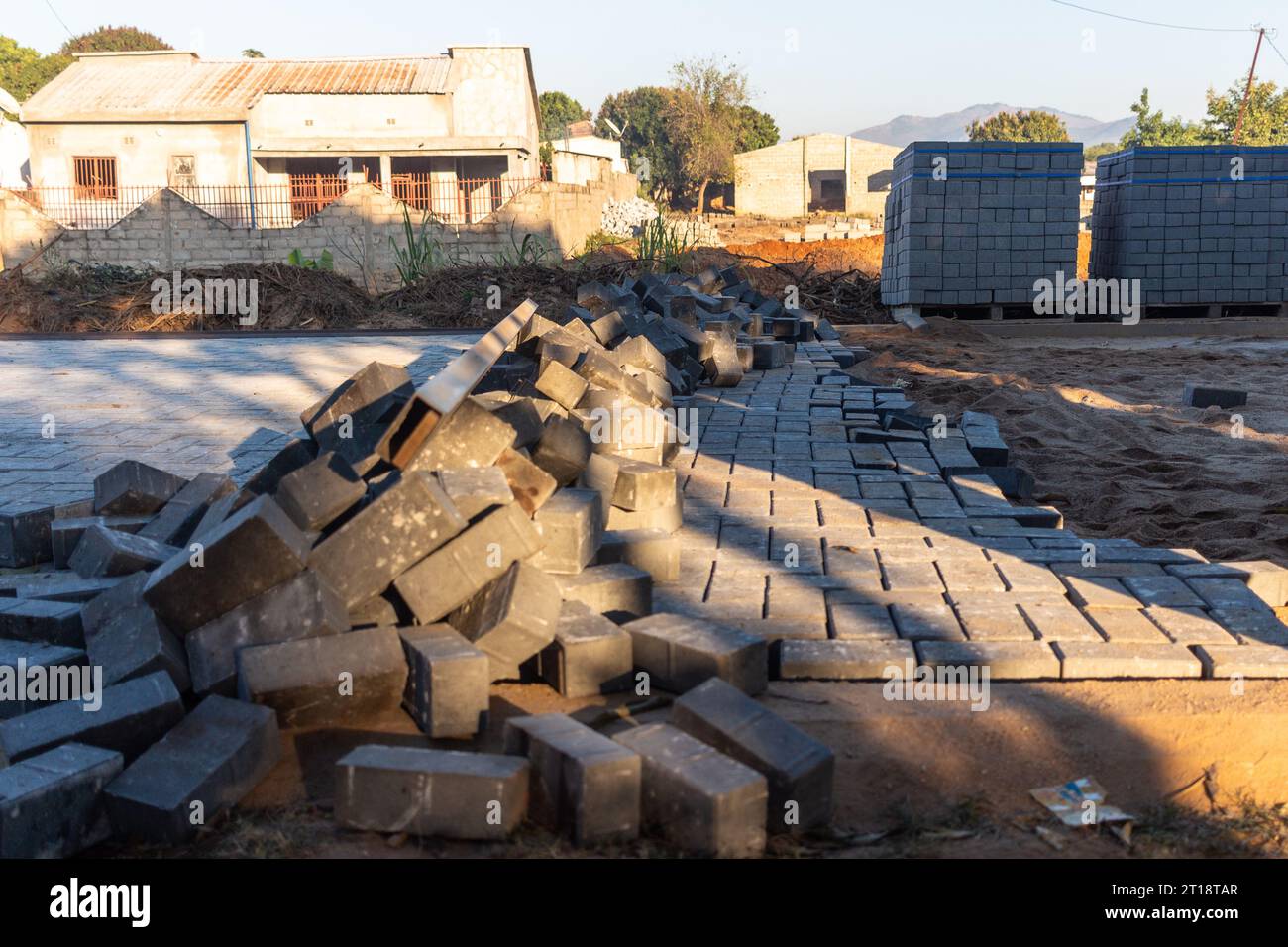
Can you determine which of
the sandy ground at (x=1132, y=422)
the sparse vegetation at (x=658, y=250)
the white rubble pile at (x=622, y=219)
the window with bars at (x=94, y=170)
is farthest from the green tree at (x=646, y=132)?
the sandy ground at (x=1132, y=422)

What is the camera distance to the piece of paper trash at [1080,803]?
2549 mm

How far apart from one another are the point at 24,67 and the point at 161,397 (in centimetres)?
6305

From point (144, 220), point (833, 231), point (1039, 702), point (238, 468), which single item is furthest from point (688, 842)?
point (833, 231)

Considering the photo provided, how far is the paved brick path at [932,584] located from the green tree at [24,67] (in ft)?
207

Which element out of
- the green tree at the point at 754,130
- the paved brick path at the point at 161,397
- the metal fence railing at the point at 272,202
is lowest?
the paved brick path at the point at 161,397

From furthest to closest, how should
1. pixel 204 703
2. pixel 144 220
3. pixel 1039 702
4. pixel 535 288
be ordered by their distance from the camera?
pixel 144 220, pixel 535 288, pixel 1039 702, pixel 204 703

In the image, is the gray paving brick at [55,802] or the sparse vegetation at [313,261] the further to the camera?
the sparse vegetation at [313,261]

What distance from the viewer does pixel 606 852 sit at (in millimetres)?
2338

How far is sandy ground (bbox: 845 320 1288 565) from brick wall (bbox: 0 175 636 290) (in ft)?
25.4

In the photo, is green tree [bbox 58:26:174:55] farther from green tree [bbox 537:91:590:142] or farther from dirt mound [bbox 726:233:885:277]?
dirt mound [bbox 726:233:885:277]

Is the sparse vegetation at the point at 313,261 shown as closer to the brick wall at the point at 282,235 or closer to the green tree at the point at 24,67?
the brick wall at the point at 282,235
